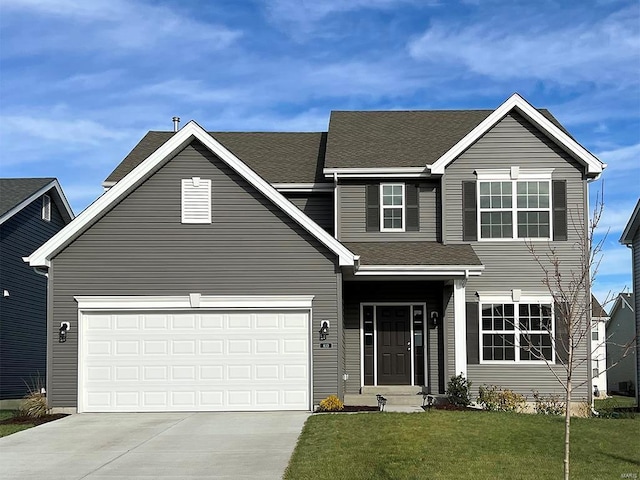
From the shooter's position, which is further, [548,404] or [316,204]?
[316,204]

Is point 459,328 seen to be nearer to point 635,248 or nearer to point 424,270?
point 424,270

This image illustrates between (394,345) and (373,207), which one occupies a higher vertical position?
(373,207)

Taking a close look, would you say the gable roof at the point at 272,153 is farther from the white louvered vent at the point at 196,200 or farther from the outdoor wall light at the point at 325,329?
the outdoor wall light at the point at 325,329

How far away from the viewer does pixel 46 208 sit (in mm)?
28812

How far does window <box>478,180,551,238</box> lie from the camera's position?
21297 millimetres

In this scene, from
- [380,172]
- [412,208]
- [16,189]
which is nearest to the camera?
[380,172]

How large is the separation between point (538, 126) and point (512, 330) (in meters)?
5.15

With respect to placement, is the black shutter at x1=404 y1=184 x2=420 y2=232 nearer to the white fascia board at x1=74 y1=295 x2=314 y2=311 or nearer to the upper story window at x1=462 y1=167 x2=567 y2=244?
the upper story window at x1=462 y1=167 x2=567 y2=244

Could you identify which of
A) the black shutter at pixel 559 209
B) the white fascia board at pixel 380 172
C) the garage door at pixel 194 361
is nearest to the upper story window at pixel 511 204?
the black shutter at pixel 559 209

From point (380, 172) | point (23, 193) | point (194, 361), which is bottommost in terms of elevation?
point (194, 361)

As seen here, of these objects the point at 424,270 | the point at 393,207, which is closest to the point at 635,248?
the point at 393,207

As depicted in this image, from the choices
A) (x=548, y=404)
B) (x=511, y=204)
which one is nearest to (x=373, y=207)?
(x=511, y=204)

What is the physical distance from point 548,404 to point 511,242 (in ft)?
13.3

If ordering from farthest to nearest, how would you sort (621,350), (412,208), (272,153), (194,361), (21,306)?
(621,350) < (21,306) < (272,153) < (412,208) < (194,361)
